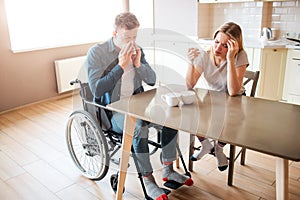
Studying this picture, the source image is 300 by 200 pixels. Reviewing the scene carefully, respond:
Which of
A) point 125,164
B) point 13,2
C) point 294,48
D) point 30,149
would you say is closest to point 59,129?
point 30,149

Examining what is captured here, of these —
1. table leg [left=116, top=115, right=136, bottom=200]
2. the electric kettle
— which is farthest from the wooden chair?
the electric kettle

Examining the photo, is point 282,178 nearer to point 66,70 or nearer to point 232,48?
point 232,48

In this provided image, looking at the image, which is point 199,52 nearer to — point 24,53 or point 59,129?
point 59,129

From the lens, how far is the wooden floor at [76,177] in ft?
6.31

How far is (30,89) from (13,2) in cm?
108

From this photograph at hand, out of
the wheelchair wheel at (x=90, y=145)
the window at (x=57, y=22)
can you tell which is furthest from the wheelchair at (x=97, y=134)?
the window at (x=57, y=22)

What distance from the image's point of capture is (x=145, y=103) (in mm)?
1605

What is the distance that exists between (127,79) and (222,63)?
649 millimetres

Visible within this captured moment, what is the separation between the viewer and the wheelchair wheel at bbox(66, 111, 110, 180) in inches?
70.3

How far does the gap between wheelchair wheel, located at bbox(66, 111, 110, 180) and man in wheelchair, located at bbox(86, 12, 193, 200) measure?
0.14 meters

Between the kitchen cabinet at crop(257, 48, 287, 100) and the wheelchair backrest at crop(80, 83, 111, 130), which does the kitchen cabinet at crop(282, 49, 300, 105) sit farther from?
the wheelchair backrest at crop(80, 83, 111, 130)

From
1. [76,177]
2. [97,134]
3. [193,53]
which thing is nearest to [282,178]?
[193,53]

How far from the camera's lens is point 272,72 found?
3416 mm

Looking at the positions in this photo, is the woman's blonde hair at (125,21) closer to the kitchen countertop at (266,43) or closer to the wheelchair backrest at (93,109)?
the wheelchair backrest at (93,109)
